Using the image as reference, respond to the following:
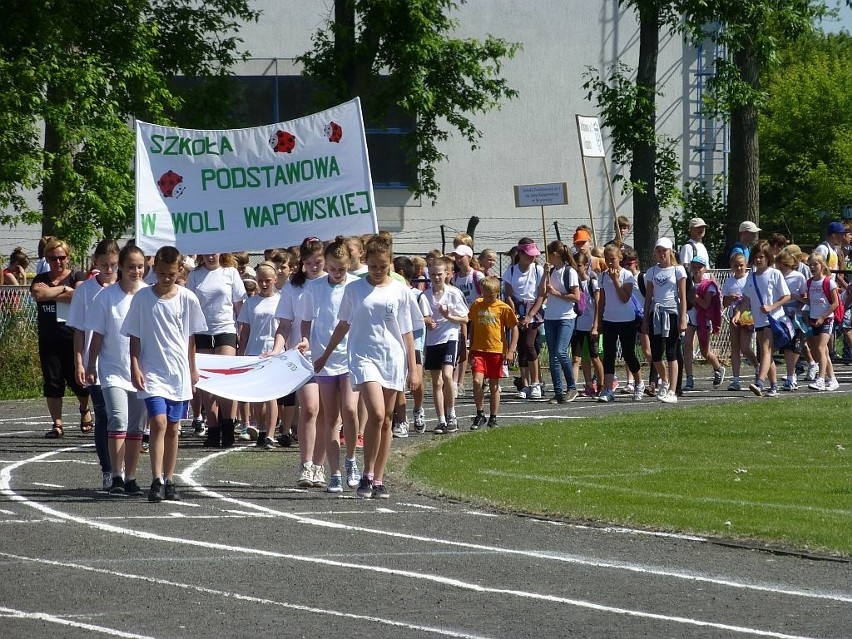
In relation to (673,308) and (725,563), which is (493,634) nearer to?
(725,563)

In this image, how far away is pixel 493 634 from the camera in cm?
665

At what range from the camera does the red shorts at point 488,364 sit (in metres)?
15.5

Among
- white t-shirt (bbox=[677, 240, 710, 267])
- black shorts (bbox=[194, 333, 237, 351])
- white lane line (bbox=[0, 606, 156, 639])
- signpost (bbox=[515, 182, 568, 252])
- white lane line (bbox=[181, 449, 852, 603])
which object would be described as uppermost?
signpost (bbox=[515, 182, 568, 252])

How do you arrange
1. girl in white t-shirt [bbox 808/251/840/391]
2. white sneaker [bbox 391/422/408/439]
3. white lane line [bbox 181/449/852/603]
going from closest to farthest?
white lane line [bbox 181/449/852/603] → white sneaker [bbox 391/422/408/439] → girl in white t-shirt [bbox 808/251/840/391]

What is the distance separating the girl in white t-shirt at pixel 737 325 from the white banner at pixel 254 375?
8770mm

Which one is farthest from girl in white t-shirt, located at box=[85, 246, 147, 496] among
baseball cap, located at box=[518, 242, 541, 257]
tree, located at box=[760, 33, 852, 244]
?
tree, located at box=[760, 33, 852, 244]

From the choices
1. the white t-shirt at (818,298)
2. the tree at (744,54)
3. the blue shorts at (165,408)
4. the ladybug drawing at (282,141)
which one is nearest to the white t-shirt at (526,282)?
the white t-shirt at (818,298)

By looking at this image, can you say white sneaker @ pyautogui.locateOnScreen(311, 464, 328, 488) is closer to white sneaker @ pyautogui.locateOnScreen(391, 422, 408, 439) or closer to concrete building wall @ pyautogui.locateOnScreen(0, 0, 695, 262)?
white sneaker @ pyautogui.locateOnScreen(391, 422, 408, 439)

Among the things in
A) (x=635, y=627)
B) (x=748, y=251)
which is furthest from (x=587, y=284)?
(x=635, y=627)

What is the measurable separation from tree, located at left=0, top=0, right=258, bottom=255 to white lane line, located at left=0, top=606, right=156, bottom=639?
1554 cm

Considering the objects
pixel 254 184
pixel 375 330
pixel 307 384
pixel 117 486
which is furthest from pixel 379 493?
pixel 254 184

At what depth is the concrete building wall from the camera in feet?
143

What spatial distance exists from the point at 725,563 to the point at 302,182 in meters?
6.48

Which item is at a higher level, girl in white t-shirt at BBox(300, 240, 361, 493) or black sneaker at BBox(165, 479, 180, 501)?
girl in white t-shirt at BBox(300, 240, 361, 493)
